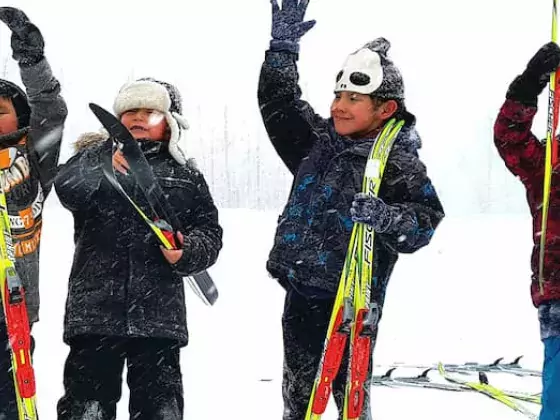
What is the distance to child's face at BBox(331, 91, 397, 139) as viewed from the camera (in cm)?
381

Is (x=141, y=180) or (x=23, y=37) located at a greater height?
(x=23, y=37)

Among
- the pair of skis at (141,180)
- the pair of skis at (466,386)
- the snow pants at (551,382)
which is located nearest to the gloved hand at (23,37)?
the pair of skis at (141,180)

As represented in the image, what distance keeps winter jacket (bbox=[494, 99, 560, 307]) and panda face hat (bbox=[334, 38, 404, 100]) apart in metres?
0.53

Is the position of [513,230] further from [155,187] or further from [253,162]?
[253,162]

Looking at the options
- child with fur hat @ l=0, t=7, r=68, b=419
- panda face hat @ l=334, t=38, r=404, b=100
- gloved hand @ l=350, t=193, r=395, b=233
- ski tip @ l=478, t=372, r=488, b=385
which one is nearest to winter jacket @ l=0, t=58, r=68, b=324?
child with fur hat @ l=0, t=7, r=68, b=419

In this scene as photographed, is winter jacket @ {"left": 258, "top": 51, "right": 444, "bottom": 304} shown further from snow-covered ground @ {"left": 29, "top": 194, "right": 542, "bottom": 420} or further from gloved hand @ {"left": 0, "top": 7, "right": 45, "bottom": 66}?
A: snow-covered ground @ {"left": 29, "top": 194, "right": 542, "bottom": 420}

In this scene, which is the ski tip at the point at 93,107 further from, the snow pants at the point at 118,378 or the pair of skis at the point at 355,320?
the pair of skis at the point at 355,320

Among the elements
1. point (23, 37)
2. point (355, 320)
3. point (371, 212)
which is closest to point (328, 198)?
point (371, 212)

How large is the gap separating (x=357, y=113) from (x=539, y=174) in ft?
2.98

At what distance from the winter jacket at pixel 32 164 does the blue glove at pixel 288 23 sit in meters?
1.08

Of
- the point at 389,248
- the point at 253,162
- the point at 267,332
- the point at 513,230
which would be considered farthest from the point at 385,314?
the point at 253,162

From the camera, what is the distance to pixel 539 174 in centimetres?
376

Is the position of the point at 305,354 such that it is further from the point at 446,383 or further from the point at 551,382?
the point at 446,383

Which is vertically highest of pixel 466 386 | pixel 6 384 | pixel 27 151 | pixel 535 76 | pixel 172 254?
pixel 535 76
